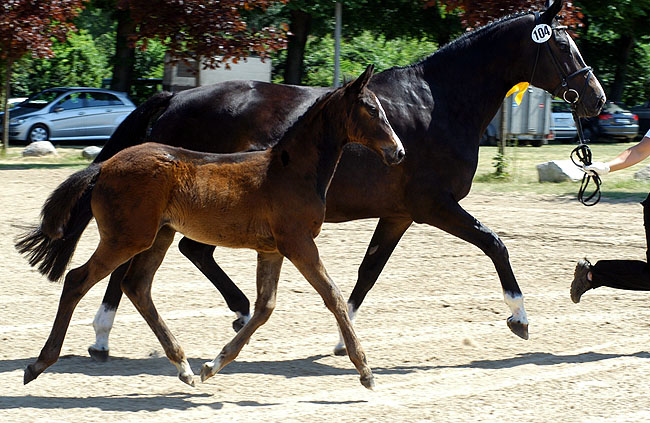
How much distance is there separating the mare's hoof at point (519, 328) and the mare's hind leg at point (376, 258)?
1.04m

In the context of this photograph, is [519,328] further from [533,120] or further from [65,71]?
[65,71]

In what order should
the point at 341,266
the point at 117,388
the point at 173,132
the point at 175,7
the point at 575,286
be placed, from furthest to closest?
the point at 175,7
the point at 341,266
the point at 575,286
the point at 173,132
the point at 117,388

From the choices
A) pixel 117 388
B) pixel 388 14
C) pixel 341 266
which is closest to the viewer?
pixel 117 388

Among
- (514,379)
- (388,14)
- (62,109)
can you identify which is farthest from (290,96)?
(388,14)

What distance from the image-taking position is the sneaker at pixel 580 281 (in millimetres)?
6457

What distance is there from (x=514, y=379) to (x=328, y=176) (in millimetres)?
1645

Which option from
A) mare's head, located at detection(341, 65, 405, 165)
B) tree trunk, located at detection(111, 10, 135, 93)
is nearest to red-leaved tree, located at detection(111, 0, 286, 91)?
tree trunk, located at detection(111, 10, 135, 93)

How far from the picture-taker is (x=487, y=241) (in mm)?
5848

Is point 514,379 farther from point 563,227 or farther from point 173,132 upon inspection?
point 563,227

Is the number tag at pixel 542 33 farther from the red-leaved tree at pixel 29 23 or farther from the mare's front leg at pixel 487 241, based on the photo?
the red-leaved tree at pixel 29 23

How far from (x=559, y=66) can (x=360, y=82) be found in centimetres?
206

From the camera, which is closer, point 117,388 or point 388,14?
point 117,388

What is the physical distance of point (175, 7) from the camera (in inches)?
628

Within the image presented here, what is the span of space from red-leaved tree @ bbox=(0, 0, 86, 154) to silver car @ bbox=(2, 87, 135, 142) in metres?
5.80
